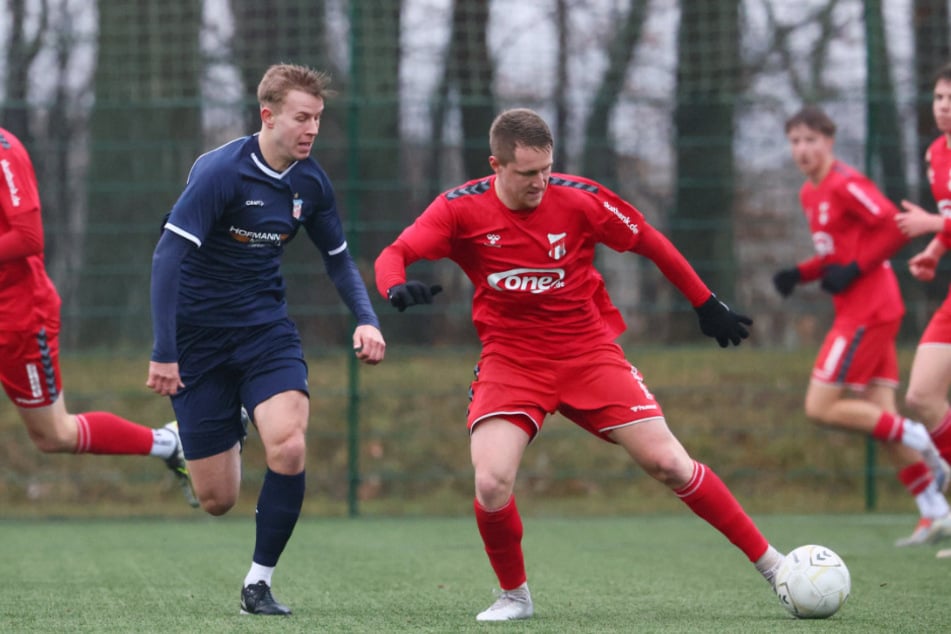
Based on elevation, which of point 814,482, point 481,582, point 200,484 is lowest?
point 814,482

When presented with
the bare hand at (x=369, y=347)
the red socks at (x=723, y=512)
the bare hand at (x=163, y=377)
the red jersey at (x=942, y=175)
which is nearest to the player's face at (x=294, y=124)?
the bare hand at (x=369, y=347)

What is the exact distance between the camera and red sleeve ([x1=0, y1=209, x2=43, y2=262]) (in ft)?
21.1

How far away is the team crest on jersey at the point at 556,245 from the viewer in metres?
5.32

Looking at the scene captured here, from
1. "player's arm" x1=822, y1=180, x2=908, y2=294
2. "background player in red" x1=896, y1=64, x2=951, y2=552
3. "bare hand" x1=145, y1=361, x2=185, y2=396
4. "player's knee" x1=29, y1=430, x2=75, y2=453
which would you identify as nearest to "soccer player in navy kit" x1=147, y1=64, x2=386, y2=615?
"bare hand" x1=145, y1=361, x2=185, y2=396

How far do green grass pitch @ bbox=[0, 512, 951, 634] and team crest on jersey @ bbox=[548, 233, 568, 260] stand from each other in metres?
1.28

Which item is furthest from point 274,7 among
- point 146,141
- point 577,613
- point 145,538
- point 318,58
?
point 577,613

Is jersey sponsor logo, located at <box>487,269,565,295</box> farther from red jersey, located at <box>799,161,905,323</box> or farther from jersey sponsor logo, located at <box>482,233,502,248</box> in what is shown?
red jersey, located at <box>799,161,905,323</box>

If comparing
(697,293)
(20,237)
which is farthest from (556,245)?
(20,237)

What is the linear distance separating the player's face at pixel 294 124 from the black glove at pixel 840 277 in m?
4.01

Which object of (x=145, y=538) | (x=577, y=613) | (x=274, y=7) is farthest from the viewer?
(x=274, y=7)

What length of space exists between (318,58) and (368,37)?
25.1 inches

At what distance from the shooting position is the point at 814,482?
10695 mm

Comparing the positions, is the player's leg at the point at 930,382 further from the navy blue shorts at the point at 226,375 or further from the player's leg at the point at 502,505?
the navy blue shorts at the point at 226,375

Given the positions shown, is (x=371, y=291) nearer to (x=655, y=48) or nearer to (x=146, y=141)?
(x=146, y=141)
